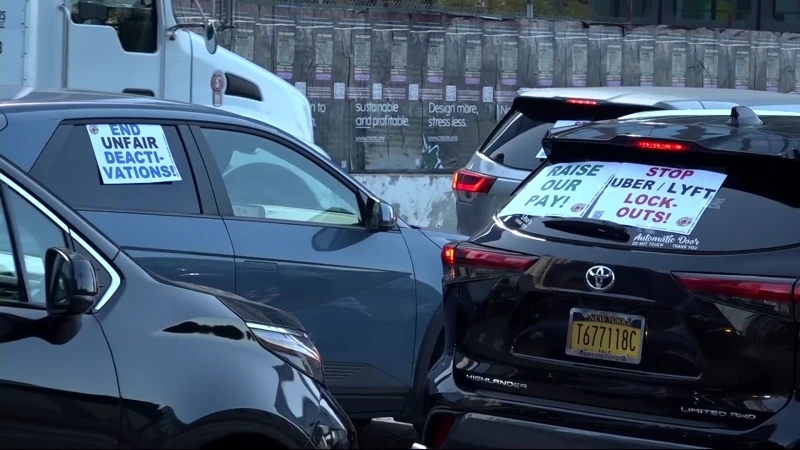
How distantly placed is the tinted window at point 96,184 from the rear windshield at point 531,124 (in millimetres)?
2794

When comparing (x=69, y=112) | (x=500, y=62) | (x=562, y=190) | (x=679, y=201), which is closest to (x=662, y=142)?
(x=679, y=201)

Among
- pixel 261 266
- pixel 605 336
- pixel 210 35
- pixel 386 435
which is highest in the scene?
pixel 210 35

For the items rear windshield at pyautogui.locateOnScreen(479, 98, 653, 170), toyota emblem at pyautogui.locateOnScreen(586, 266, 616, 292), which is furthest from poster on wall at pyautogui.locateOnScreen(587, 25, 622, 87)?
toyota emblem at pyautogui.locateOnScreen(586, 266, 616, 292)

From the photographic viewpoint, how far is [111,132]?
218 inches

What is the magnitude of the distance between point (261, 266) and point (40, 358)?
7.87ft

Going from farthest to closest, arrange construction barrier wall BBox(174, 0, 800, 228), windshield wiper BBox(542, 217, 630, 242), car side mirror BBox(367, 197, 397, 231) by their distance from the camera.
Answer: construction barrier wall BBox(174, 0, 800, 228) < car side mirror BBox(367, 197, 397, 231) < windshield wiper BBox(542, 217, 630, 242)

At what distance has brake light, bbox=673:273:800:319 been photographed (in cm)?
398

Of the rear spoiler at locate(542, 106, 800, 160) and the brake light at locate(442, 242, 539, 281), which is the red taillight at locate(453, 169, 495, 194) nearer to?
the rear spoiler at locate(542, 106, 800, 160)

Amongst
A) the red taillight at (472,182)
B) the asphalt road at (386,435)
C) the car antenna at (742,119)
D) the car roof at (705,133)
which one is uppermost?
the car antenna at (742,119)

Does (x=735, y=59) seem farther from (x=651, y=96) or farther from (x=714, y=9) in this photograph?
(x=651, y=96)

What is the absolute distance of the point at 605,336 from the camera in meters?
4.28

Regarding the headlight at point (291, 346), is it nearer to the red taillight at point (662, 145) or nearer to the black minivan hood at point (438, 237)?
the red taillight at point (662, 145)

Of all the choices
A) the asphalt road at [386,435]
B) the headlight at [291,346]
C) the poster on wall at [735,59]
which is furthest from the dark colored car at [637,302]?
the poster on wall at [735,59]

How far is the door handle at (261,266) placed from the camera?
5879mm
